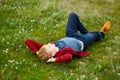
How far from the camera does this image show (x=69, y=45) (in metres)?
11.9

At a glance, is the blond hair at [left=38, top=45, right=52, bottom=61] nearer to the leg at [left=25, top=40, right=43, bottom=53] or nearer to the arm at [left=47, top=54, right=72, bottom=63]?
the arm at [left=47, top=54, right=72, bottom=63]

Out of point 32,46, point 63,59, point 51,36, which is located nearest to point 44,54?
point 63,59

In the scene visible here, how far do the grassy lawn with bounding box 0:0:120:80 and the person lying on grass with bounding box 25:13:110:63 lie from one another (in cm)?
21

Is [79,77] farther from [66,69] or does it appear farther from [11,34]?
[11,34]

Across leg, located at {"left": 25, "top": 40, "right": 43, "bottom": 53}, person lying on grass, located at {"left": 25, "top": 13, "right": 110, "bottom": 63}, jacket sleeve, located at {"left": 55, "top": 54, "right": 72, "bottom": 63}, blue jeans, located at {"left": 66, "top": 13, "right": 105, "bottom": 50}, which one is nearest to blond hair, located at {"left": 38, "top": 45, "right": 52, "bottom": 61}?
person lying on grass, located at {"left": 25, "top": 13, "right": 110, "bottom": 63}

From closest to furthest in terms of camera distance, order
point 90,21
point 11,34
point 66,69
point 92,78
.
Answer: point 92,78 → point 66,69 → point 11,34 → point 90,21

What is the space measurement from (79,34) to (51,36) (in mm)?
1380

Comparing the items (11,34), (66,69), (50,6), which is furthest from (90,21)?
(66,69)

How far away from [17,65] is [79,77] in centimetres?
192

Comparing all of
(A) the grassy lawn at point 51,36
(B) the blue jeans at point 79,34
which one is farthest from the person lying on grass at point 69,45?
(A) the grassy lawn at point 51,36

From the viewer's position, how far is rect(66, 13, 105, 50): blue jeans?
500 inches

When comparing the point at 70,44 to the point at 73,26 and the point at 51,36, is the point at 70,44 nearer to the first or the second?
the point at 73,26

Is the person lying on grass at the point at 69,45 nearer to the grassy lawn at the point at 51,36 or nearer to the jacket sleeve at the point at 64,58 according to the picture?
the jacket sleeve at the point at 64,58

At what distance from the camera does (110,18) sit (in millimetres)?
15945
